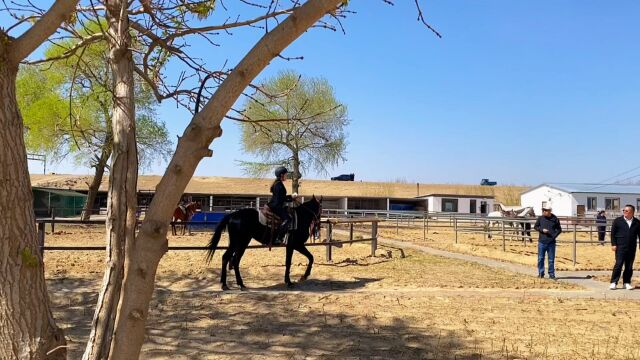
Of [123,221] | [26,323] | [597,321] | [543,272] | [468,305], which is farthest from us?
[543,272]

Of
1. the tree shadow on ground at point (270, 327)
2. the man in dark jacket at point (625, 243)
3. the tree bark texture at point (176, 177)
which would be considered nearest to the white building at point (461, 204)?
the man in dark jacket at point (625, 243)

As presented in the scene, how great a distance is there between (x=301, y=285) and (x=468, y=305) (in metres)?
3.46

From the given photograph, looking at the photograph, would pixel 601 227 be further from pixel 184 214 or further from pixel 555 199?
pixel 555 199

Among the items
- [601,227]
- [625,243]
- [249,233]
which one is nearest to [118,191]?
[249,233]

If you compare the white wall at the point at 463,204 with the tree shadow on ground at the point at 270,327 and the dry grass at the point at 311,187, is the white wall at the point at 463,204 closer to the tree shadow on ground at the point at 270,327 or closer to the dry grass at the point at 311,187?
the dry grass at the point at 311,187

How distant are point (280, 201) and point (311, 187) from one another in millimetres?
44743

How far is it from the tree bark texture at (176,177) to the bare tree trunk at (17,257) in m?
0.43

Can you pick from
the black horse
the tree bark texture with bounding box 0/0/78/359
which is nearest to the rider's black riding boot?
the black horse

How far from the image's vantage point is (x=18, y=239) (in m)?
2.60

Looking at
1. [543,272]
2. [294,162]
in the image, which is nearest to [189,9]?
[543,272]

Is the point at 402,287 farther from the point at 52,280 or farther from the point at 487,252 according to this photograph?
the point at 487,252

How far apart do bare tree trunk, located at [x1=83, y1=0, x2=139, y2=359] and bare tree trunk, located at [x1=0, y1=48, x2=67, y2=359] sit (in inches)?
17.6

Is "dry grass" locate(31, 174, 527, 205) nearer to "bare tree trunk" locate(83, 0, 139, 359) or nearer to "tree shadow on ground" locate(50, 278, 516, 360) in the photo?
A: "tree shadow on ground" locate(50, 278, 516, 360)

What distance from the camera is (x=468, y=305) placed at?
8508mm
